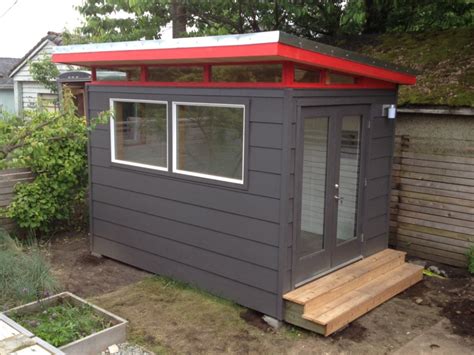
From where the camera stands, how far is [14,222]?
707cm

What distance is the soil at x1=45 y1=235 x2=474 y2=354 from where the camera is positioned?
4465 mm

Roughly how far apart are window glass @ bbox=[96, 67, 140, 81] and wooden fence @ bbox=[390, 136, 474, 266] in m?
3.52

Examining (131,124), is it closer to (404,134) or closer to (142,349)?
(142,349)

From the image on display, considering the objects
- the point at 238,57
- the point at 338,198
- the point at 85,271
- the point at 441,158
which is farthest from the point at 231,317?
the point at 441,158

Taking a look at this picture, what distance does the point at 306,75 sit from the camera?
4734mm

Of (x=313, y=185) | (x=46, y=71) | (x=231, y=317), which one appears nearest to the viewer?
(x=231, y=317)

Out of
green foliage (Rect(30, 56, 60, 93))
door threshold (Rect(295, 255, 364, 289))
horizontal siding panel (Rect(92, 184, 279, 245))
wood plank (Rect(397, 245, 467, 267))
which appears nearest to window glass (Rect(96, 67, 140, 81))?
horizontal siding panel (Rect(92, 184, 279, 245))

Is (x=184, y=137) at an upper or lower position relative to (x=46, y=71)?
lower

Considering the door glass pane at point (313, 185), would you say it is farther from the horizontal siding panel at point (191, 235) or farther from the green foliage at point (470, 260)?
the green foliage at point (470, 260)

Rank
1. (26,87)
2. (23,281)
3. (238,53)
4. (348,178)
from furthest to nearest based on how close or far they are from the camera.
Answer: (26,87), (348,178), (23,281), (238,53)

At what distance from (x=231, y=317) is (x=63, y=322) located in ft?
5.18

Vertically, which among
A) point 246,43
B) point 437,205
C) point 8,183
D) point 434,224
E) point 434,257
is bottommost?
point 434,257

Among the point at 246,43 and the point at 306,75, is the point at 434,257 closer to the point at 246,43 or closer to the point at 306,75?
the point at 306,75

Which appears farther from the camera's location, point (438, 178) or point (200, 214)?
point (438, 178)
